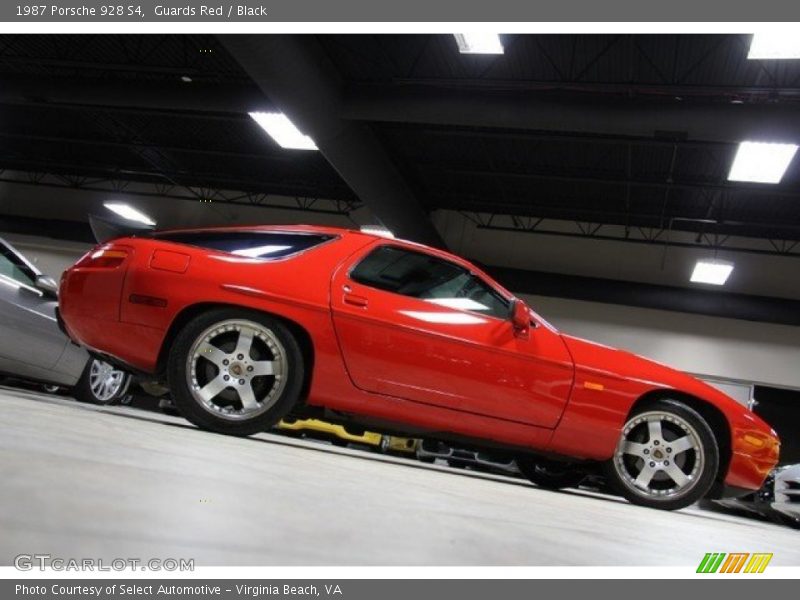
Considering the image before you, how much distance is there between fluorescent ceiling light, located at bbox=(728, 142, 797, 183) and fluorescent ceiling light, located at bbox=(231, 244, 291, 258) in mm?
7497

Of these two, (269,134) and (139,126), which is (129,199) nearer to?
(139,126)

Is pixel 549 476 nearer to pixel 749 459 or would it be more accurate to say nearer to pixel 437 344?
pixel 749 459

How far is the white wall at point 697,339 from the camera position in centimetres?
1252

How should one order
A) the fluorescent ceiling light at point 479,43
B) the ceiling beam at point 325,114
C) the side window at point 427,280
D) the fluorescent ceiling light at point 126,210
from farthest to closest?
the fluorescent ceiling light at point 126,210 < the fluorescent ceiling light at point 479,43 < the ceiling beam at point 325,114 < the side window at point 427,280

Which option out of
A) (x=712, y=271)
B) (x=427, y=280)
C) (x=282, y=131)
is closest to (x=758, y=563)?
(x=427, y=280)

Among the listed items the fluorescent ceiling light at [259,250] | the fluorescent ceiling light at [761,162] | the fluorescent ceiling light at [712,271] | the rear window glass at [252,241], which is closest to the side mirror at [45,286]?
the rear window glass at [252,241]

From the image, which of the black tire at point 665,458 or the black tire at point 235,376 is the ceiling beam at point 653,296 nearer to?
the black tire at point 665,458

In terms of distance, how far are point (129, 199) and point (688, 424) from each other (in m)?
16.3

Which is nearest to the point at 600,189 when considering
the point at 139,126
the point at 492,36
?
the point at 492,36

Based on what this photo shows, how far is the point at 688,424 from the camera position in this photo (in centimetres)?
361

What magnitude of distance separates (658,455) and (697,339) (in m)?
10.5

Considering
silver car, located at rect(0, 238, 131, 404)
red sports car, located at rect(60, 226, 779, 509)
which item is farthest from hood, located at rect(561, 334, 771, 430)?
silver car, located at rect(0, 238, 131, 404)

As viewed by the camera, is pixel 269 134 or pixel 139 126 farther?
pixel 139 126

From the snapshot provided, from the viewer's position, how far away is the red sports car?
3.04m
